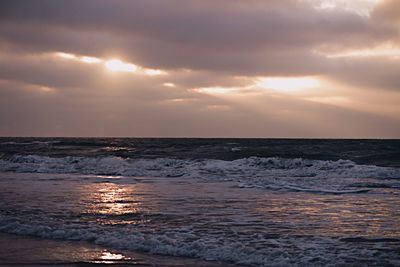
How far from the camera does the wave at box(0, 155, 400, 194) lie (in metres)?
17.0

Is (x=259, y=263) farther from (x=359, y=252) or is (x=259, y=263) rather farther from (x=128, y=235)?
(x=128, y=235)

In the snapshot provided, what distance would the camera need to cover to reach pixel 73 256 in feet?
22.3

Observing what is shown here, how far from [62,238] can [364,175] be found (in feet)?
55.2

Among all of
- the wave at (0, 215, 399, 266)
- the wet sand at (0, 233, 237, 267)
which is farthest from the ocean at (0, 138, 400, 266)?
the wet sand at (0, 233, 237, 267)

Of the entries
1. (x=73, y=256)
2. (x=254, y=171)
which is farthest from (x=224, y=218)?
(x=254, y=171)

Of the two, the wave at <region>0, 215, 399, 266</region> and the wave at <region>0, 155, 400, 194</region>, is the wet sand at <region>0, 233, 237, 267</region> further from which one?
Result: the wave at <region>0, 155, 400, 194</region>

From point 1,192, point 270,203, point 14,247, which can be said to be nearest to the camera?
point 14,247

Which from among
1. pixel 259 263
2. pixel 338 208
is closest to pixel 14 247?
pixel 259 263

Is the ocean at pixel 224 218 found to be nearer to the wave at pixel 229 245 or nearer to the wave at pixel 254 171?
the wave at pixel 229 245

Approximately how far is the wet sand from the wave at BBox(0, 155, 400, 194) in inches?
362

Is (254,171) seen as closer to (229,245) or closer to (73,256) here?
(229,245)

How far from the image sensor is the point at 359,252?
681 cm

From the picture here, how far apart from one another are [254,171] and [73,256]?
1800cm

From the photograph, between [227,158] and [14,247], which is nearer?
[14,247]
